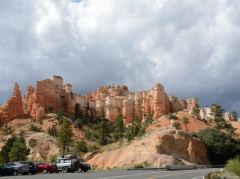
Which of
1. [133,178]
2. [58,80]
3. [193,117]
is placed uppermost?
[58,80]

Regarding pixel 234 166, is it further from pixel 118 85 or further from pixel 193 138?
pixel 118 85

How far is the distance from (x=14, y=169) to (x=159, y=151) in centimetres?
3743

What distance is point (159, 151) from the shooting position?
234ft

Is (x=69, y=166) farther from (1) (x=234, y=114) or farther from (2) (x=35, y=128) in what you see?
(1) (x=234, y=114)

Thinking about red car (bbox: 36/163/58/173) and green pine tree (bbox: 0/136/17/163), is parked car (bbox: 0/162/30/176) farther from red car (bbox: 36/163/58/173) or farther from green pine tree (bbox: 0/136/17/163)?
green pine tree (bbox: 0/136/17/163)

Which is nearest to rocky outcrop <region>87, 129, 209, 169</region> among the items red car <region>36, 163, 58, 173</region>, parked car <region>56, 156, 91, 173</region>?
parked car <region>56, 156, 91, 173</region>

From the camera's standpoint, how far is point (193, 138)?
77.2 m

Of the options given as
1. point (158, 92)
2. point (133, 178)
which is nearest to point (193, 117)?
point (158, 92)

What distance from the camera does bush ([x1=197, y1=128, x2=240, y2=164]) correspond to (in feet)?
250

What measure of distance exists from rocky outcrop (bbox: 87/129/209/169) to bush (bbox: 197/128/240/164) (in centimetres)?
158

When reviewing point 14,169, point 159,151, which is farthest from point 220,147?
point 14,169

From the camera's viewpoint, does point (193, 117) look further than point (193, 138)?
Yes

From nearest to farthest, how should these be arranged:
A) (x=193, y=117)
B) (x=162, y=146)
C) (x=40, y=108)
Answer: (x=162, y=146)
(x=193, y=117)
(x=40, y=108)

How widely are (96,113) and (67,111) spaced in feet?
51.8
